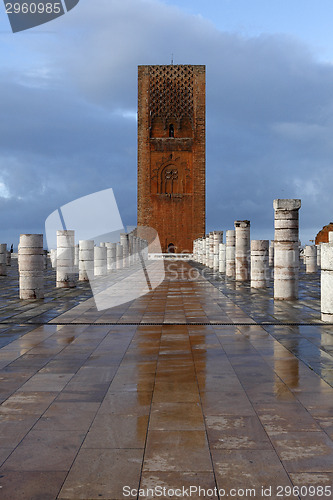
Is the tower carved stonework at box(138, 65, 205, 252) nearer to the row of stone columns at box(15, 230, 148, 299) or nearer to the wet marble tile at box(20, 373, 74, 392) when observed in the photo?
the row of stone columns at box(15, 230, 148, 299)

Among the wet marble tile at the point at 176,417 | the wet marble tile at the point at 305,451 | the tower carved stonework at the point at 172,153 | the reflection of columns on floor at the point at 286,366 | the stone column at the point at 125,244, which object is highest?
the tower carved stonework at the point at 172,153

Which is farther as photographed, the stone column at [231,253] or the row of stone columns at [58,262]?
the stone column at [231,253]

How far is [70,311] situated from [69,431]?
5.47 m

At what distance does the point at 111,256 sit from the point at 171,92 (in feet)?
88.0

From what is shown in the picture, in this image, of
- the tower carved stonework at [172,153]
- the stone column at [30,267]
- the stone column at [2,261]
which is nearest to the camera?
the stone column at [30,267]

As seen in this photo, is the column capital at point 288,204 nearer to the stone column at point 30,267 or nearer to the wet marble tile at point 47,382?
the stone column at point 30,267

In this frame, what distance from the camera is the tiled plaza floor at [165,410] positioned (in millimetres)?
2369

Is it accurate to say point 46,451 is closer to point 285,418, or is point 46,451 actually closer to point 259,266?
point 285,418

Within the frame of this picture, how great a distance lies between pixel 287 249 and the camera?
10.0 metres

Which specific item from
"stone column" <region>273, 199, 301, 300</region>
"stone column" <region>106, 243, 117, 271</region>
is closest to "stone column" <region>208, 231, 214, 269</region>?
"stone column" <region>106, 243, 117, 271</region>

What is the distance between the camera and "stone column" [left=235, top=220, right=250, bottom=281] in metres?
14.9

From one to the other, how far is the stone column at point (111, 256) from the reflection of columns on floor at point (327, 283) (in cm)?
1393

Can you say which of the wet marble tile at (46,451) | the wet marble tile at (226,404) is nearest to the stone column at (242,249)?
the wet marble tile at (226,404)

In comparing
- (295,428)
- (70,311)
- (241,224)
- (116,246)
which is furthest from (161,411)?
(116,246)
